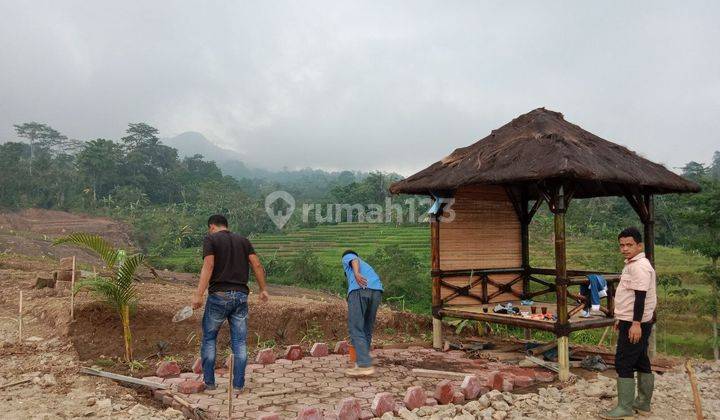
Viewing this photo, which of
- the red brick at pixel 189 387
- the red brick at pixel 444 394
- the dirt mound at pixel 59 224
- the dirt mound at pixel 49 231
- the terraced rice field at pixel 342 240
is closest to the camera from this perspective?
the red brick at pixel 444 394

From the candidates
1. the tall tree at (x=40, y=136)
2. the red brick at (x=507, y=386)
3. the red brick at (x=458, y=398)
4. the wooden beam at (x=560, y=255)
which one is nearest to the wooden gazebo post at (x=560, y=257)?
the wooden beam at (x=560, y=255)

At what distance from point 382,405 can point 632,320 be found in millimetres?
2091

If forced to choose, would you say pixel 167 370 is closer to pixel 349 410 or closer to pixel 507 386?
pixel 349 410

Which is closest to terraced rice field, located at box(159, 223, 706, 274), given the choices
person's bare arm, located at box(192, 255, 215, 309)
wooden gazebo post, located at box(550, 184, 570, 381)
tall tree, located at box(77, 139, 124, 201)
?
wooden gazebo post, located at box(550, 184, 570, 381)

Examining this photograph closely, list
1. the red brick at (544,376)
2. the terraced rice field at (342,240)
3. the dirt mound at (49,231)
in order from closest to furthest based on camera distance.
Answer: the red brick at (544,376), the dirt mound at (49,231), the terraced rice field at (342,240)

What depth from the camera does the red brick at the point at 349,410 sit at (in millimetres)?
4109

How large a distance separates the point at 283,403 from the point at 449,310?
3214mm

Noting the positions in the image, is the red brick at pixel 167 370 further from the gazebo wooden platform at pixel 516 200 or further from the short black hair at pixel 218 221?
the gazebo wooden platform at pixel 516 200

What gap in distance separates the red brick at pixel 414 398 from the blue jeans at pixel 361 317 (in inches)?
43.0

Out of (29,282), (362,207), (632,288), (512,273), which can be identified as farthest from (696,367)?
(362,207)

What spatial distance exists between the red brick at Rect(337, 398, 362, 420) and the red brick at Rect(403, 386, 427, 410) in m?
0.50

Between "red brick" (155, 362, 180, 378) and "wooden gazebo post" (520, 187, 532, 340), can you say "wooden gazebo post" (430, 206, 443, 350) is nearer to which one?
"wooden gazebo post" (520, 187, 532, 340)

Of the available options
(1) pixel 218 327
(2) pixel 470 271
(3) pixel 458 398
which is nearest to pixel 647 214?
(2) pixel 470 271

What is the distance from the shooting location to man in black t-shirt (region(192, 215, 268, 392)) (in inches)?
194
